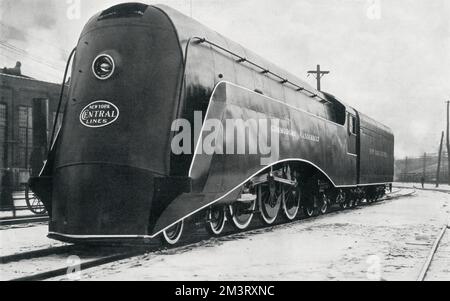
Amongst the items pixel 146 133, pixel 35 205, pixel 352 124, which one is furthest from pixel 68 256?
pixel 352 124

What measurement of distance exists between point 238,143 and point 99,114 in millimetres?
2313

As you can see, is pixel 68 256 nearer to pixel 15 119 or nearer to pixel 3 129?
pixel 3 129

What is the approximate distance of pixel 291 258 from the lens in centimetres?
668

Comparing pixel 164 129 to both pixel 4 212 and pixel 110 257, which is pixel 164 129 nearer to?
pixel 110 257

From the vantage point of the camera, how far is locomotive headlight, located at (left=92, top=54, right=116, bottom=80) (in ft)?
23.5

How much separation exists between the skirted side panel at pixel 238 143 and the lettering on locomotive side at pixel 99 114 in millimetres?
1211

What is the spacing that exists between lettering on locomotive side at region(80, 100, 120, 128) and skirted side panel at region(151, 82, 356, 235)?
3.97 ft

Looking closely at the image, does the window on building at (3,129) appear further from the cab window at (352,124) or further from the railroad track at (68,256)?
the railroad track at (68,256)

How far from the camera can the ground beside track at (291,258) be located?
5.61 metres

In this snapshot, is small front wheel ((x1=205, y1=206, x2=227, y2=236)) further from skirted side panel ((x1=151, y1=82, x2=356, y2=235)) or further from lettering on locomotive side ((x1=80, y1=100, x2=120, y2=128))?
lettering on locomotive side ((x1=80, y1=100, x2=120, y2=128))

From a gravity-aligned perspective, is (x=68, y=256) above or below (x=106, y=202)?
below

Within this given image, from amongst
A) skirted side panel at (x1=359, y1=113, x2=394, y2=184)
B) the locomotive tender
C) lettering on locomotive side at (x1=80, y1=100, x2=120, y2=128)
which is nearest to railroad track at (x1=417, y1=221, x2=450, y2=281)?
the locomotive tender

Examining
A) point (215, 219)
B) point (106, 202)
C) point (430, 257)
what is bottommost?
point (430, 257)
